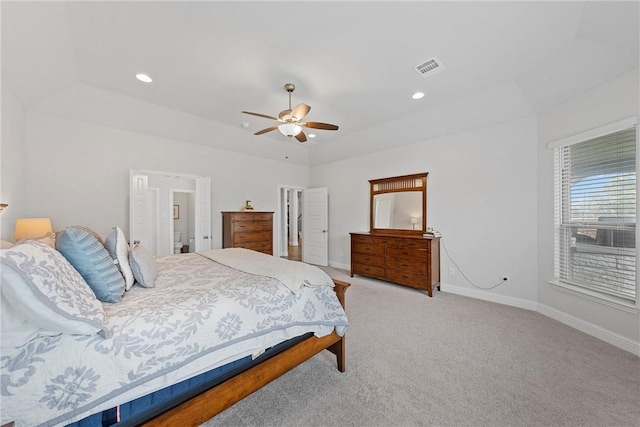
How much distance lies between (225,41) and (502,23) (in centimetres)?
247

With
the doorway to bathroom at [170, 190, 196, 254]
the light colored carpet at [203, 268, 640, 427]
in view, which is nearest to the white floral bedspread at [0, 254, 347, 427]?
the light colored carpet at [203, 268, 640, 427]

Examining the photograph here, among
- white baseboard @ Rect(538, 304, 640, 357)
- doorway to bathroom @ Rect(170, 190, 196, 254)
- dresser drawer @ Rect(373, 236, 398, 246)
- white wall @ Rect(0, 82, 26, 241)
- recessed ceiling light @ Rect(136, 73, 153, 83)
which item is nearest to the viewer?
white baseboard @ Rect(538, 304, 640, 357)

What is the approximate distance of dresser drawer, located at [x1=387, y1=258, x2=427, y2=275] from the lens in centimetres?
388

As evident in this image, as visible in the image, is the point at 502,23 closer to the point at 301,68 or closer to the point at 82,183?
the point at 301,68

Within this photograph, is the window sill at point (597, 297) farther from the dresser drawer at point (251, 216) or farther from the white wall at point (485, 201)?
the dresser drawer at point (251, 216)

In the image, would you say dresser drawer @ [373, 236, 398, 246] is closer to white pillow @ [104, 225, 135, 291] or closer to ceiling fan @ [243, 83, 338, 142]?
ceiling fan @ [243, 83, 338, 142]

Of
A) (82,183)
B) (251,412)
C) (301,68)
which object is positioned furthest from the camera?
(82,183)

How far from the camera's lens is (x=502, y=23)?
6.74ft

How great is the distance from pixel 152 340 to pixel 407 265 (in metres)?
3.73

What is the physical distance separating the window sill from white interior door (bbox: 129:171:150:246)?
5845 millimetres

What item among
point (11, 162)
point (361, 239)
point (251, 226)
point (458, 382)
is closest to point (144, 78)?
point (11, 162)

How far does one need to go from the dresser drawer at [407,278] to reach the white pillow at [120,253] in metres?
3.72

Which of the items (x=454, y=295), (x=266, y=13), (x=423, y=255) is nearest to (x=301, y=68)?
(x=266, y=13)

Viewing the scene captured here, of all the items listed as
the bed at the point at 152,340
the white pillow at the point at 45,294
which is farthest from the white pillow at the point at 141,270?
the white pillow at the point at 45,294
